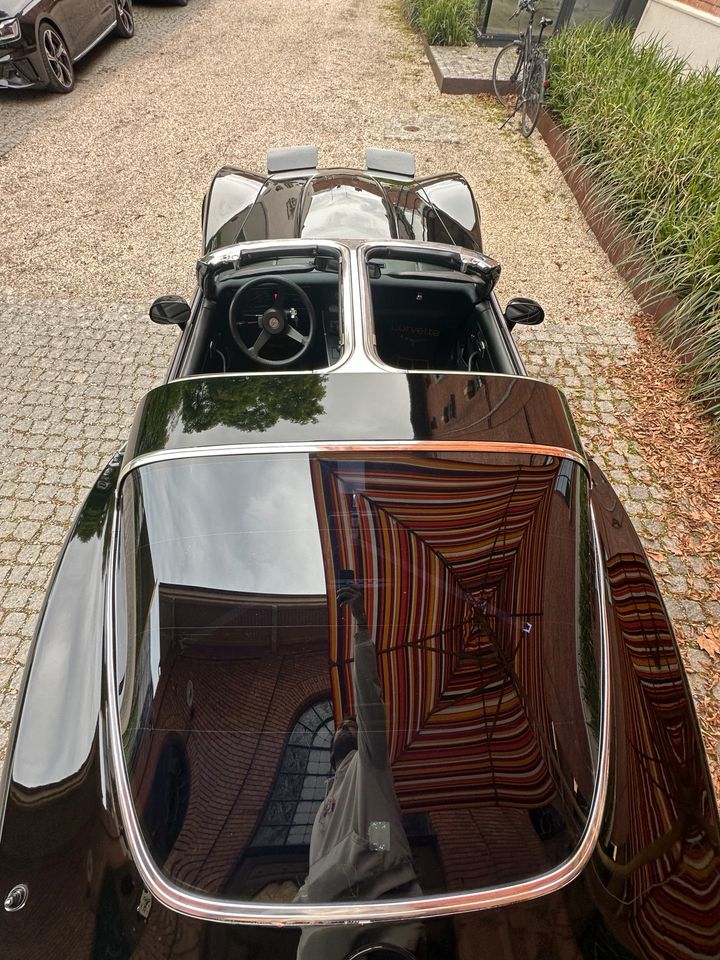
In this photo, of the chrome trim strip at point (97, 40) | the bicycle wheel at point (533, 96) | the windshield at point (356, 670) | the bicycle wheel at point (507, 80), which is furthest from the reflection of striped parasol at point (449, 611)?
the chrome trim strip at point (97, 40)

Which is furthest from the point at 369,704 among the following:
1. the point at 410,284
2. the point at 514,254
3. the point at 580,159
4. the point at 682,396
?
the point at 580,159

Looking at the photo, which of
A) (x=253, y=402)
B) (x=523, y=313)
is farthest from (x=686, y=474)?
(x=253, y=402)

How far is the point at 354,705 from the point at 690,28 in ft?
35.3

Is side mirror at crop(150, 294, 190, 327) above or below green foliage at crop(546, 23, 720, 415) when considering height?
below

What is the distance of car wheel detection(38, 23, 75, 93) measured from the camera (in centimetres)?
727

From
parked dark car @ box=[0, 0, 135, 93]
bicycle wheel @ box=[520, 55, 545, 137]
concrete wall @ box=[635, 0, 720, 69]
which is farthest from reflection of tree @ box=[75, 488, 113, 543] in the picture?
concrete wall @ box=[635, 0, 720, 69]

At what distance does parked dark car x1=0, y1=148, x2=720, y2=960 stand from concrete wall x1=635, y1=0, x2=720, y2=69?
862 cm

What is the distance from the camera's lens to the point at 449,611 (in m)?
1.82

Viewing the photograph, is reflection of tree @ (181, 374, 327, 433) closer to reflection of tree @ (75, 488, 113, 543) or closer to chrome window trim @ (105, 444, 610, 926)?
reflection of tree @ (75, 488, 113, 543)

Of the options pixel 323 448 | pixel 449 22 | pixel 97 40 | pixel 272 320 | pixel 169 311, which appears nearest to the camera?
pixel 323 448

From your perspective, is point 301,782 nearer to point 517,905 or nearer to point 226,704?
point 226,704

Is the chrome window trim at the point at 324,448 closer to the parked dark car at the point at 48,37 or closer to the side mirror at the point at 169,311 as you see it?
the side mirror at the point at 169,311

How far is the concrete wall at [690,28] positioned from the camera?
773 centimetres

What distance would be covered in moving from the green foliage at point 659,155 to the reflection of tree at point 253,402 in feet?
11.8
